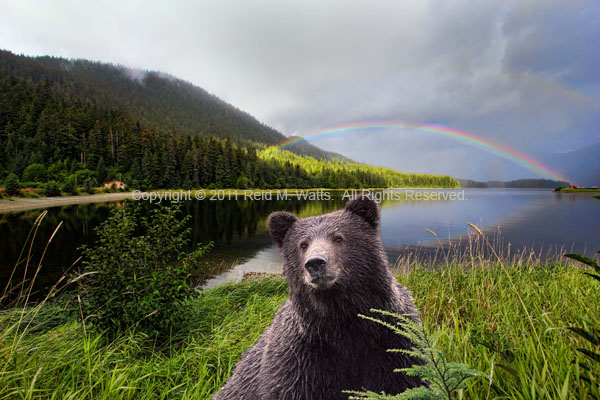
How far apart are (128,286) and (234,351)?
182 cm

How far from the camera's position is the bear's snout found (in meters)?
1.56

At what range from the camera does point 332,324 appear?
1724 mm

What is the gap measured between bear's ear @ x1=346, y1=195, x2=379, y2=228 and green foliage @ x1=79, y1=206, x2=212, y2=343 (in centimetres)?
333

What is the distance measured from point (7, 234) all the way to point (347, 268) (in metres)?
28.9

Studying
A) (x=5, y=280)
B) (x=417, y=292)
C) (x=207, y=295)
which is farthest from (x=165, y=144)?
(x=417, y=292)

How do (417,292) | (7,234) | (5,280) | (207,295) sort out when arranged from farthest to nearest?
1. (7,234)
2. (5,280)
3. (207,295)
4. (417,292)

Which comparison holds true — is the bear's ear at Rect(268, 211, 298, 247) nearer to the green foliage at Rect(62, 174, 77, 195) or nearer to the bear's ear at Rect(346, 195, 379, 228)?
the bear's ear at Rect(346, 195, 379, 228)

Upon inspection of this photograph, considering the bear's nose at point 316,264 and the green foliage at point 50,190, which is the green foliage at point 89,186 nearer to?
the green foliage at point 50,190

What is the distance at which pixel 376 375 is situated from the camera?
1.62 metres

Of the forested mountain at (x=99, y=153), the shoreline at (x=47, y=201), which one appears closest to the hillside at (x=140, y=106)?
the forested mountain at (x=99, y=153)

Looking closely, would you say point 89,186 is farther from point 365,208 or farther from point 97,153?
point 365,208

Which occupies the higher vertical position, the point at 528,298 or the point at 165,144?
the point at 165,144

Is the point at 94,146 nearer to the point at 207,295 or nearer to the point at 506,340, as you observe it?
the point at 207,295

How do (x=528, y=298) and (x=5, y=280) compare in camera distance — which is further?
(x=5, y=280)
